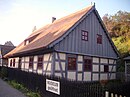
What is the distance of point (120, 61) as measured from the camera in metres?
29.4

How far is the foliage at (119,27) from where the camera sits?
118ft

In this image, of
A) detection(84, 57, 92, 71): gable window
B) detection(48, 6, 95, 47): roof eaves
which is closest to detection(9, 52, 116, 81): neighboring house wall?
detection(84, 57, 92, 71): gable window

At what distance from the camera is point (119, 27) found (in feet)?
131

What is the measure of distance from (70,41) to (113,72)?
777cm

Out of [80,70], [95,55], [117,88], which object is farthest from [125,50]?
[117,88]

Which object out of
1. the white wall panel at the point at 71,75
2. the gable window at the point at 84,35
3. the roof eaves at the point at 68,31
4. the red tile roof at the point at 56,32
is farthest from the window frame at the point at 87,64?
the red tile roof at the point at 56,32

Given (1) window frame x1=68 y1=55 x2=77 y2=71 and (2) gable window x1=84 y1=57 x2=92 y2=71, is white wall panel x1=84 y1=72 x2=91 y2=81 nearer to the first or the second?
(2) gable window x1=84 y1=57 x2=92 y2=71

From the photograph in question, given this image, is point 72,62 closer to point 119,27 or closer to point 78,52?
point 78,52

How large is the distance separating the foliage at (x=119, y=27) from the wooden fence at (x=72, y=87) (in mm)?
22406

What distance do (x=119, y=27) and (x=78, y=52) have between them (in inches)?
970

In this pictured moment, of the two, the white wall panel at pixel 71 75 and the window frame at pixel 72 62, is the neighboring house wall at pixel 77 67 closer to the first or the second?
the white wall panel at pixel 71 75

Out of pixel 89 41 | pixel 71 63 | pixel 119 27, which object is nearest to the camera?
pixel 71 63

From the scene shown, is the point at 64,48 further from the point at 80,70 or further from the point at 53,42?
the point at 80,70

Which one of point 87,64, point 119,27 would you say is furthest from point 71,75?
point 119,27
